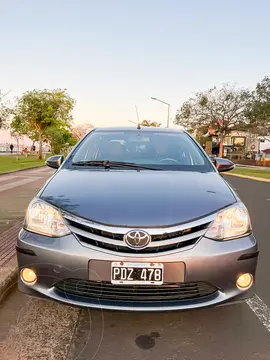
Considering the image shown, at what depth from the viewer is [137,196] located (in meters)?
2.57

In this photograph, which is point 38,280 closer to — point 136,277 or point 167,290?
point 136,277

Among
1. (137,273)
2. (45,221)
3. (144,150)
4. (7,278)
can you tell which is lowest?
(7,278)

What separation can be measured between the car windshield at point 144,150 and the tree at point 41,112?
42412 mm

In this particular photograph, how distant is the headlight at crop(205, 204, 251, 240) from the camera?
2.38m

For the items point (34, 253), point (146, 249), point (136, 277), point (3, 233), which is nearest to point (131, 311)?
point (136, 277)

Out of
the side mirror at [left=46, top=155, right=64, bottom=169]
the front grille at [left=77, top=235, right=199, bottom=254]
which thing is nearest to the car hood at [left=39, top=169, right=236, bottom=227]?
the front grille at [left=77, top=235, right=199, bottom=254]

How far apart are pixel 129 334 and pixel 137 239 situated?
780 mm

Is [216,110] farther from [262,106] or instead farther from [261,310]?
[261,310]

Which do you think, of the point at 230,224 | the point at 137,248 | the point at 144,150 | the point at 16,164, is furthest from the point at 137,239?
the point at 16,164

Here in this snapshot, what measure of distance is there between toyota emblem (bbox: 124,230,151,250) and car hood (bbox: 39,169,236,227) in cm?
6

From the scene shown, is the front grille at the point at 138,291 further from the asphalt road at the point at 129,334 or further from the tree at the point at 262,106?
the tree at the point at 262,106

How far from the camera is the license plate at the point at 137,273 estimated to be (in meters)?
2.22

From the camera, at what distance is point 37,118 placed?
46.7 metres

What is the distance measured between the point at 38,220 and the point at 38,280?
0.41m
